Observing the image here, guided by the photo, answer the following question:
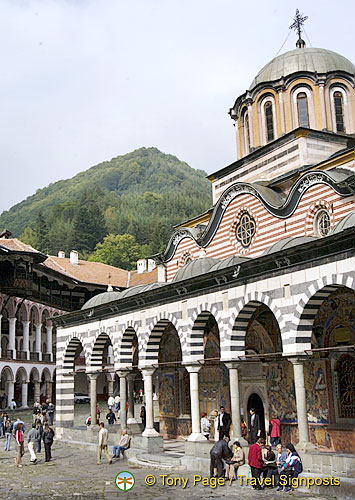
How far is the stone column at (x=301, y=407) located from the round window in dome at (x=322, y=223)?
5153 mm

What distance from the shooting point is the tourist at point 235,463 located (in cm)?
1188

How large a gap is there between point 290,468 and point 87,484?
4250mm

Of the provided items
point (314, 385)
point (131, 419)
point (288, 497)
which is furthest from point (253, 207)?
point (288, 497)

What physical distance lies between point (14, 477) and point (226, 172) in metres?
12.8

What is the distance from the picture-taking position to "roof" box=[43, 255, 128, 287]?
143 feet

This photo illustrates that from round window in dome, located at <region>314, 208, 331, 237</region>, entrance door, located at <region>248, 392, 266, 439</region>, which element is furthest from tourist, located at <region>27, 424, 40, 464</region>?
round window in dome, located at <region>314, 208, 331, 237</region>

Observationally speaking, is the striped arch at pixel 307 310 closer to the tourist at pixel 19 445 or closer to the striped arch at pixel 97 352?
the tourist at pixel 19 445

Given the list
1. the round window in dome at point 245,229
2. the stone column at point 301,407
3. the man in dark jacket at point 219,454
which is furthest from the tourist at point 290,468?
the round window in dome at point 245,229

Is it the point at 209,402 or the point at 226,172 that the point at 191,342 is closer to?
the point at 209,402

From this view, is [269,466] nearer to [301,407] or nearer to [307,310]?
[301,407]

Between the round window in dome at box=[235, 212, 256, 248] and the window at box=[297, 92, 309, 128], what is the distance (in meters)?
4.54

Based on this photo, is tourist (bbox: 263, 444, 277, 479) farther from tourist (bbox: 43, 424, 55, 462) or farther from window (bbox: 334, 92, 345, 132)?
window (bbox: 334, 92, 345, 132)

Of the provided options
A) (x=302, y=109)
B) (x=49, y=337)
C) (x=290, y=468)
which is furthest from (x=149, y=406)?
(x=49, y=337)

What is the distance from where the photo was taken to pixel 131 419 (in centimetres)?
1973
